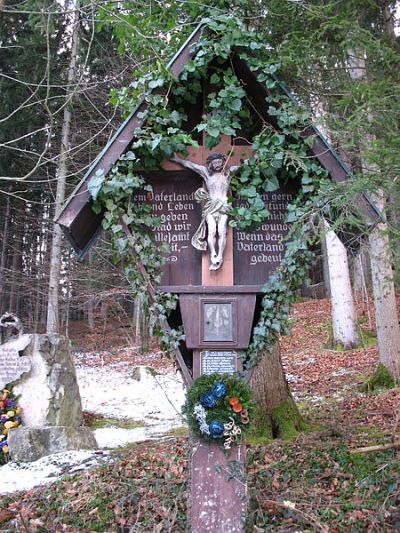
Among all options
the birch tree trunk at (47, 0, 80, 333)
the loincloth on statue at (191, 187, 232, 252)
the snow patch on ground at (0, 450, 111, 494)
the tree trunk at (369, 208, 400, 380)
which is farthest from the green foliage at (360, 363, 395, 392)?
the birch tree trunk at (47, 0, 80, 333)

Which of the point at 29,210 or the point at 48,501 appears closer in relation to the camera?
the point at 48,501

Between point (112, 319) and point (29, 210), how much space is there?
9.13 metres

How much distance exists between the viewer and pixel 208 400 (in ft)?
11.8

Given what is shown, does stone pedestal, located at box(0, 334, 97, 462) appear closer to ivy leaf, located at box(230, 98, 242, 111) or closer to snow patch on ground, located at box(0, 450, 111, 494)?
snow patch on ground, located at box(0, 450, 111, 494)

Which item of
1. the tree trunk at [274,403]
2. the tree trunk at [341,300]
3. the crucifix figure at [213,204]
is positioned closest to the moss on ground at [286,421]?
the tree trunk at [274,403]

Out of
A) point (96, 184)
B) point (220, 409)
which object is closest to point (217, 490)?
point (220, 409)

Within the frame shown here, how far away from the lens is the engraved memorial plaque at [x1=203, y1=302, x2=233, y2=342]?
3.80 metres

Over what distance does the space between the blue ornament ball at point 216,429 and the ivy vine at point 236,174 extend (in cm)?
54

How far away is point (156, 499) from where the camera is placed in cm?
429

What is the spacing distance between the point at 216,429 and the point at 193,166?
7.12 feet

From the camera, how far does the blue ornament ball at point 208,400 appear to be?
358 centimetres

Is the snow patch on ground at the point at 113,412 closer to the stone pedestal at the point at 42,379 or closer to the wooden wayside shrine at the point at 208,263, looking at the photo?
the stone pedestal at the point at 42,379

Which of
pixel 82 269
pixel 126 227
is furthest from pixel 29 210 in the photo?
pixel 126 227

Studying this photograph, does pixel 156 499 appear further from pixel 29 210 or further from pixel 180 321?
pixel 29 210
